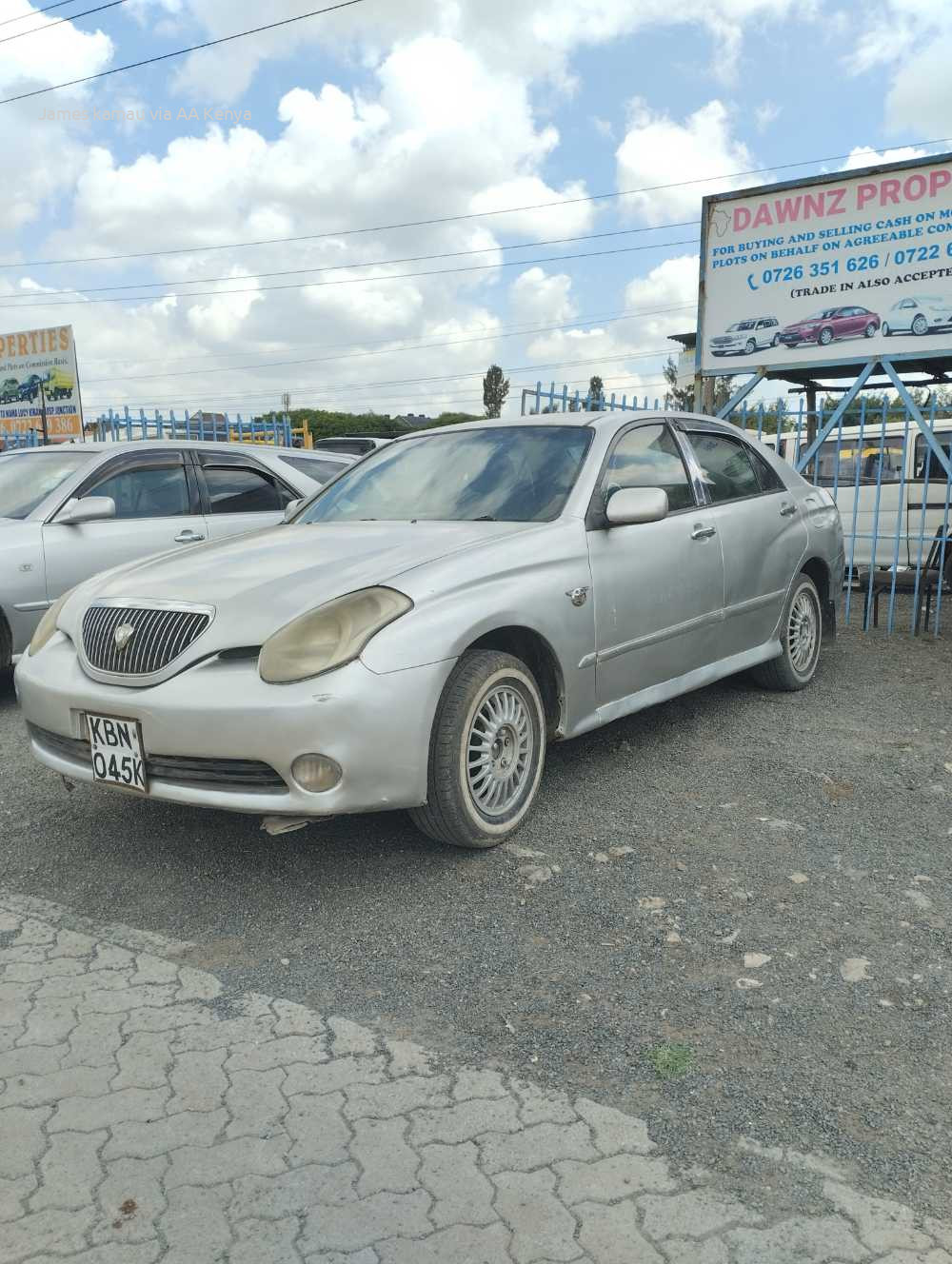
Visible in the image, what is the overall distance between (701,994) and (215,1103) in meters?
1.26

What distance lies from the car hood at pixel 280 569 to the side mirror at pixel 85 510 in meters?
2.25

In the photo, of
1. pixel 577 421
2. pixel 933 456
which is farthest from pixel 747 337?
pixel 577 421

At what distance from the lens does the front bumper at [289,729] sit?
124 inches

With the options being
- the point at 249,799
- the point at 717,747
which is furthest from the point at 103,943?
the point at 717,747

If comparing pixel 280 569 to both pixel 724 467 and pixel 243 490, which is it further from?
pixel 243 490

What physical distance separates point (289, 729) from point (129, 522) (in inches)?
158

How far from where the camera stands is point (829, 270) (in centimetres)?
828

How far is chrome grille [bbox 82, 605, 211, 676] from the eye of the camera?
11.2 feet

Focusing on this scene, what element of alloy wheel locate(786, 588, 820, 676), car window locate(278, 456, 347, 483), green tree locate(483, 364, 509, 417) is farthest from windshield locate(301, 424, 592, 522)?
green tree locate(483, 364, 509, 417)

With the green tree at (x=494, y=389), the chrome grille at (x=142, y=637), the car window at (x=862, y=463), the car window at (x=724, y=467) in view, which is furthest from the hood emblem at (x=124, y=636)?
A: the green tree at (x=494, y=389)

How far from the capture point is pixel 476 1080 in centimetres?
238

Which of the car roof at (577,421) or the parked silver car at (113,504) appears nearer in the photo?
the car roof at (577,421)

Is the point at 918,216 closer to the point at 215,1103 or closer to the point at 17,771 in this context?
the point at 17,771

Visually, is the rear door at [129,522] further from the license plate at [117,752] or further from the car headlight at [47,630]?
the license plate at [117,752]
